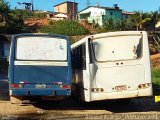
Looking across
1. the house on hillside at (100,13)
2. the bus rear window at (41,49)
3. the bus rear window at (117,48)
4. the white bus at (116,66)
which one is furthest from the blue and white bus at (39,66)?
the house on hillside at (100,13)

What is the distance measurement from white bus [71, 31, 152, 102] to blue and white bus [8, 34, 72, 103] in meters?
0.91

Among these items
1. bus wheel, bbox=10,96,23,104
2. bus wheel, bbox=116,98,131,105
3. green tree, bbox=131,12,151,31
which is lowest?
bus wheel, bbox=116,98,131,105

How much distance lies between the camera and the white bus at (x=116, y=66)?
15.8 metres

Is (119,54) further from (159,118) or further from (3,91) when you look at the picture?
(3,91)

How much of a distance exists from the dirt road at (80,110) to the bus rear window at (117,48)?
6.51 ft

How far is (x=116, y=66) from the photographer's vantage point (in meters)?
16.0

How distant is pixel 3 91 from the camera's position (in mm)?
23344

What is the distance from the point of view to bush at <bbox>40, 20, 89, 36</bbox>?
63094mm

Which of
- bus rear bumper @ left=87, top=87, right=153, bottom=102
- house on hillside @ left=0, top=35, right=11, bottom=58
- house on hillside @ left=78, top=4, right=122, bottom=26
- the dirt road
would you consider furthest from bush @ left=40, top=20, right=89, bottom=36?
bus rear bumper @ left=87, top=87, right=153, bottom=102

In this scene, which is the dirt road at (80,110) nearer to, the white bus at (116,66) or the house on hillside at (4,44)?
the white bus at (116,66)

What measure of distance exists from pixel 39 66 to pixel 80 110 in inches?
89.0

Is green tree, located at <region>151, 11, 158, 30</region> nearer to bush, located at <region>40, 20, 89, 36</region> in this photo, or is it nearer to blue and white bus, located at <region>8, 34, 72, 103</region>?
bush, located at <region>40, 20, 89, 36</region>

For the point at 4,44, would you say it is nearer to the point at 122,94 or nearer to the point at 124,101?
the point at 124,101

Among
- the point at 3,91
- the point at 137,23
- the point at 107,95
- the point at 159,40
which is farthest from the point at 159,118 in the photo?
the point at 137,23
